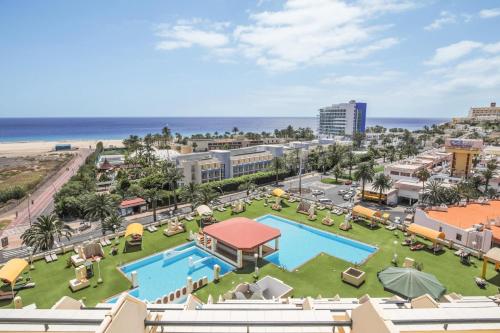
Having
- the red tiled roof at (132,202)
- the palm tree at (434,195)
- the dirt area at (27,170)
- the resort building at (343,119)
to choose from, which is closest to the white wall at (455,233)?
the palm tree at (434,195)

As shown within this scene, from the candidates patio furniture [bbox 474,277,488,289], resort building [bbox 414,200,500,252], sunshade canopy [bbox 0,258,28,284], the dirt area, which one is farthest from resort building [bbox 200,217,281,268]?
the dirt area

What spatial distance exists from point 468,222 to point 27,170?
11346 centimetres

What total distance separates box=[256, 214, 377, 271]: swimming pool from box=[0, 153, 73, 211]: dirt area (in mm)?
51862

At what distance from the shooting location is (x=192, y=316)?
24.3 feet

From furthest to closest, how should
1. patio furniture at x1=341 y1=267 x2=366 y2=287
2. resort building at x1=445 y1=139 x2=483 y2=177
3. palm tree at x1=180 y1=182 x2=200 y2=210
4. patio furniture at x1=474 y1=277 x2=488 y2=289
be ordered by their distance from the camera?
resort building at x1=445 y1=139 x2=483 y2=177
palm tree at x1=180 y1=182 x2=200 y2=210
patio furniture at x1=341 y1=267 x2=366 y2=287
patio furniture at x1=474 y1=277 x2=488 y2=289

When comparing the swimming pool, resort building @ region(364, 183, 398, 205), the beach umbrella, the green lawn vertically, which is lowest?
the swimming pool

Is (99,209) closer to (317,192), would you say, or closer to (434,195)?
(317,192)

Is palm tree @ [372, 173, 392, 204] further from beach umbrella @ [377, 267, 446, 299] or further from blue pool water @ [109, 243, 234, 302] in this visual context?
blue pool water @ [109, 243, 234, 302]

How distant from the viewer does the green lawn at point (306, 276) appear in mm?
24344

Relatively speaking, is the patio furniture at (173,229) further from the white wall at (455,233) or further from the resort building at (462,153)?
the resort building at (462,153)

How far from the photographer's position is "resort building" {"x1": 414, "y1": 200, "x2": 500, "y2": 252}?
3166 centimetres

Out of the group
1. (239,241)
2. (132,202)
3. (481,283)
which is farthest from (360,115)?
(239,241)

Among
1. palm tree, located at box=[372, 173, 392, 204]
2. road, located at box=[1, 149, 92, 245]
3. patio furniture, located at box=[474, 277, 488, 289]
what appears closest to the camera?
patio furniture, located at box=[474, 277, 488, 289]

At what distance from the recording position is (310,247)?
3488 centimetres
